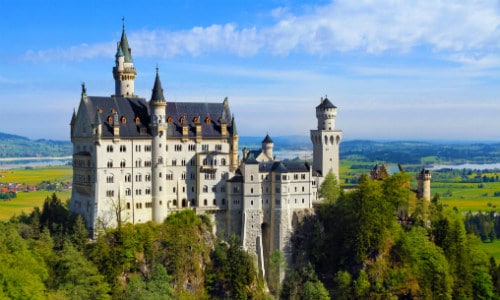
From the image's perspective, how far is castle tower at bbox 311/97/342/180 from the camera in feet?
351

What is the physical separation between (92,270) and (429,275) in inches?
1889

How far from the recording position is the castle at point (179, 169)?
88938 mm

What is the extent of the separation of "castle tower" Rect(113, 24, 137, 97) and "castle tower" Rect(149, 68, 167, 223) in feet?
35.9

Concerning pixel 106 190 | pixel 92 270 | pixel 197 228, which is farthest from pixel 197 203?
pixel 92 270

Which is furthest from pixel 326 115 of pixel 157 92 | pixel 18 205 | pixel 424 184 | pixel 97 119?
pixel 18 205

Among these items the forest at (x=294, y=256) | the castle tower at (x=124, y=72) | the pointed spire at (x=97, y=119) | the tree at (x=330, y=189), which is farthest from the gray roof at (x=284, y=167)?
the pointed spire at (x=97, y=119)

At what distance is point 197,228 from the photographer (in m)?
92.3

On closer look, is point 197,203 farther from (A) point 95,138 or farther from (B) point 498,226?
(B) point 498,226

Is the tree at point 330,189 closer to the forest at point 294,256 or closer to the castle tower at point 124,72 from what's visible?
the forest at point 294,256

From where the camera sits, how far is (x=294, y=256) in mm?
98812

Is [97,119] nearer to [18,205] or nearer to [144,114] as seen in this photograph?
[144,114]

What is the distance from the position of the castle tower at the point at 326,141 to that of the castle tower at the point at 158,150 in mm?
28850

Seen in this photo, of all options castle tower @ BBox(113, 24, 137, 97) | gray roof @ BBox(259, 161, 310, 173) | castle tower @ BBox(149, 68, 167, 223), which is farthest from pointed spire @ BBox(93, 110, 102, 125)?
gray roof @ BBox(259, 161, 310, 173)

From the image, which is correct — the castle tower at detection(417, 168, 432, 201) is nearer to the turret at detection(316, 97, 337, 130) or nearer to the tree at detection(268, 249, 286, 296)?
the turret at detection(316, 97, 337, 130)
